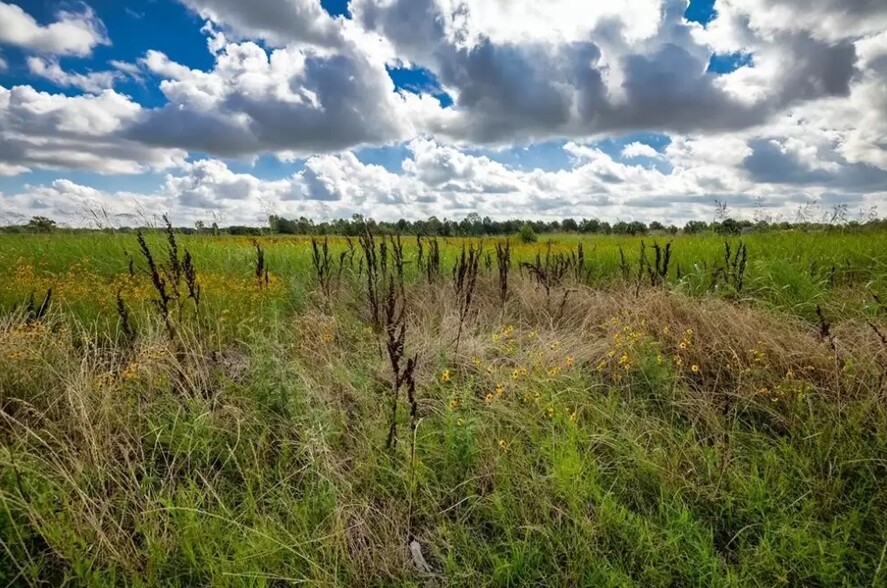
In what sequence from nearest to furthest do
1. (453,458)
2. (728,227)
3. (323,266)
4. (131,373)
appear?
(453,458), (131,373), (323,266), (728,227)

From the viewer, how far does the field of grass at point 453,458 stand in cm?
194

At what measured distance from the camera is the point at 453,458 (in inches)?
99.7

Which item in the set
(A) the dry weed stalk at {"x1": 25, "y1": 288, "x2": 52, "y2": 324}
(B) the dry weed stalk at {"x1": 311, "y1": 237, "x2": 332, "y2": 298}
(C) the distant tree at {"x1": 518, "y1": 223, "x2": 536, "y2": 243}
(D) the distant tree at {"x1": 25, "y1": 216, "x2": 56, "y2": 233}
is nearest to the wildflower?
(A) the dry weed stalk at {"x1": 25, "y1": 288, "x2": 52, "y2": 324}

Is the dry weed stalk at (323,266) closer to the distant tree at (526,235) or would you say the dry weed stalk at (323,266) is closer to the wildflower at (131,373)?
the wildflower at (131,373)

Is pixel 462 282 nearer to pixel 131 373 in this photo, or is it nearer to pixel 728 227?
pixel 131 373

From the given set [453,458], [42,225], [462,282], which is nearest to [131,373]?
[453,458]

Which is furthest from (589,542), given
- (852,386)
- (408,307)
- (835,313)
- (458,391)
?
(835,313)

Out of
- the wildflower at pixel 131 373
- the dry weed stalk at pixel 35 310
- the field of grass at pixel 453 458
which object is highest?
the dry weed stalk at pixel 35 310

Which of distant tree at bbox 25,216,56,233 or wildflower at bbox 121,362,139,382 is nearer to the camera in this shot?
wildflower at bbox 121,362,139,382

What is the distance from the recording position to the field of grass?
6.37 ft

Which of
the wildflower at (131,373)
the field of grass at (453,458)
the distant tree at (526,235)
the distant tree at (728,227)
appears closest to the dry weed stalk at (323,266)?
the field of grass at (453,458)

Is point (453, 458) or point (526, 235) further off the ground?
point (526, 235)

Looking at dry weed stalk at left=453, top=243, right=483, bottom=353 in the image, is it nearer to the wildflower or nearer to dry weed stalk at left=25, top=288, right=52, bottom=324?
the wildflower

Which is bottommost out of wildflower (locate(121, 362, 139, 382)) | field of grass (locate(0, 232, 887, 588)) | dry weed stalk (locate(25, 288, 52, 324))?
field of grass (locate(0, 232, 887, 588))
